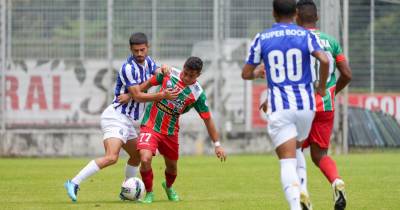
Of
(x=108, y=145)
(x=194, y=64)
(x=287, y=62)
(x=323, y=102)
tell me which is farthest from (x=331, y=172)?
(x=108, y=145)

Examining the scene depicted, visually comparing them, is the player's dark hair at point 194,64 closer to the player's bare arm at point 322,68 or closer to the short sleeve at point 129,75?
the short sleeve at point 129,75

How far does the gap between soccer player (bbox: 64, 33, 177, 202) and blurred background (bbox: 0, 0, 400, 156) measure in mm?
12728

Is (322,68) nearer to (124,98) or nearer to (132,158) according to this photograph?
(124,98)

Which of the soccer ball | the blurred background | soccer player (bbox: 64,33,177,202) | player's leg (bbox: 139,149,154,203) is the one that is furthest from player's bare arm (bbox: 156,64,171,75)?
the blurred background

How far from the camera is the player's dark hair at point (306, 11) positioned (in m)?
11.0

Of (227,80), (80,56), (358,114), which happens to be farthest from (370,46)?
(80,56)

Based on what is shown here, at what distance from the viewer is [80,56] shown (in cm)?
2673

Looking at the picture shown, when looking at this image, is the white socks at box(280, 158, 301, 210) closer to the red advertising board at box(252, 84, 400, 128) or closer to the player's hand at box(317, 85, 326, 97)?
the player's hand at box(317, 85, 326, 97)

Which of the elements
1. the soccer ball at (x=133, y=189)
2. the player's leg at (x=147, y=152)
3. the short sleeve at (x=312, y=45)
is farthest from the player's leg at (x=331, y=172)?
the soccer ball at (x=133, y=189)

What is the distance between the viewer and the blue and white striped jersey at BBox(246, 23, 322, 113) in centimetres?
950

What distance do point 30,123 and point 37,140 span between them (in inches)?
23.5

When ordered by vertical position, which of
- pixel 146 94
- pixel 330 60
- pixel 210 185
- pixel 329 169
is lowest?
pixel 210 185

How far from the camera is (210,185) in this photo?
1557cm

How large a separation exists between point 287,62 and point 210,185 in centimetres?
627
